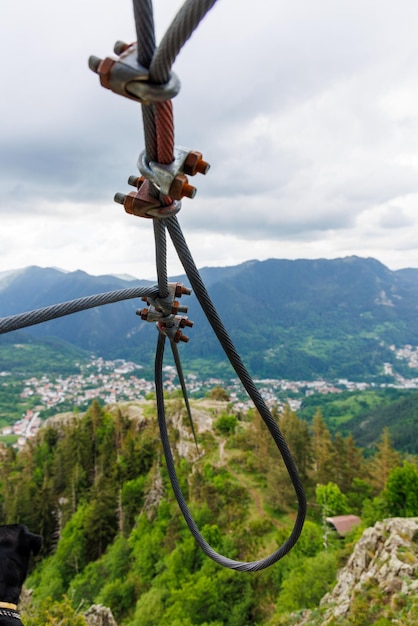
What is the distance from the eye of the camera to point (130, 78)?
41.7 inches

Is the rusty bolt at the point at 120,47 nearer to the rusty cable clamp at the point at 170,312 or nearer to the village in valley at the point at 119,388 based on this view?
the rusty cable clamp at the point at 170,312

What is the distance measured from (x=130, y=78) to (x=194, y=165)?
0.34 metres

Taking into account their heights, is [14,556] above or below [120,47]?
below

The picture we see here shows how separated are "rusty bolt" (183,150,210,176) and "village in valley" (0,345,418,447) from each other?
8170 cm

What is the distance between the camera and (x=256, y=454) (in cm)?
2755

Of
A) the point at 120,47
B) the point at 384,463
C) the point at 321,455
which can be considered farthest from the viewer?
the point at 321,455

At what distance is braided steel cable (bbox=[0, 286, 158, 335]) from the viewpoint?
64.2 inches

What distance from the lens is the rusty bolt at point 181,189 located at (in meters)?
1.32

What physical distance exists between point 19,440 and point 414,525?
73.6 m

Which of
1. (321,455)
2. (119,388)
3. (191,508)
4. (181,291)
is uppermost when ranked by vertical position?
(181,291)

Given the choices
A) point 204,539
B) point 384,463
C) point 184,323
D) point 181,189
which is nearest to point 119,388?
point 384,463

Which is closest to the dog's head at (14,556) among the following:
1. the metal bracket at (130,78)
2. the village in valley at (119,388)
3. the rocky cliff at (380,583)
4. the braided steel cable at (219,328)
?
the braided steel cable at (219,328)

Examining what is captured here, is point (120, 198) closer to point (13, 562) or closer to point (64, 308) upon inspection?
point (64, 308)

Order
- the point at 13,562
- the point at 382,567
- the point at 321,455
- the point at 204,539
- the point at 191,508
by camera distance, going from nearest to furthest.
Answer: the point at 13,562
the point at 204,539
the point at 382,567
the point at 191,508
the point at 321,455
